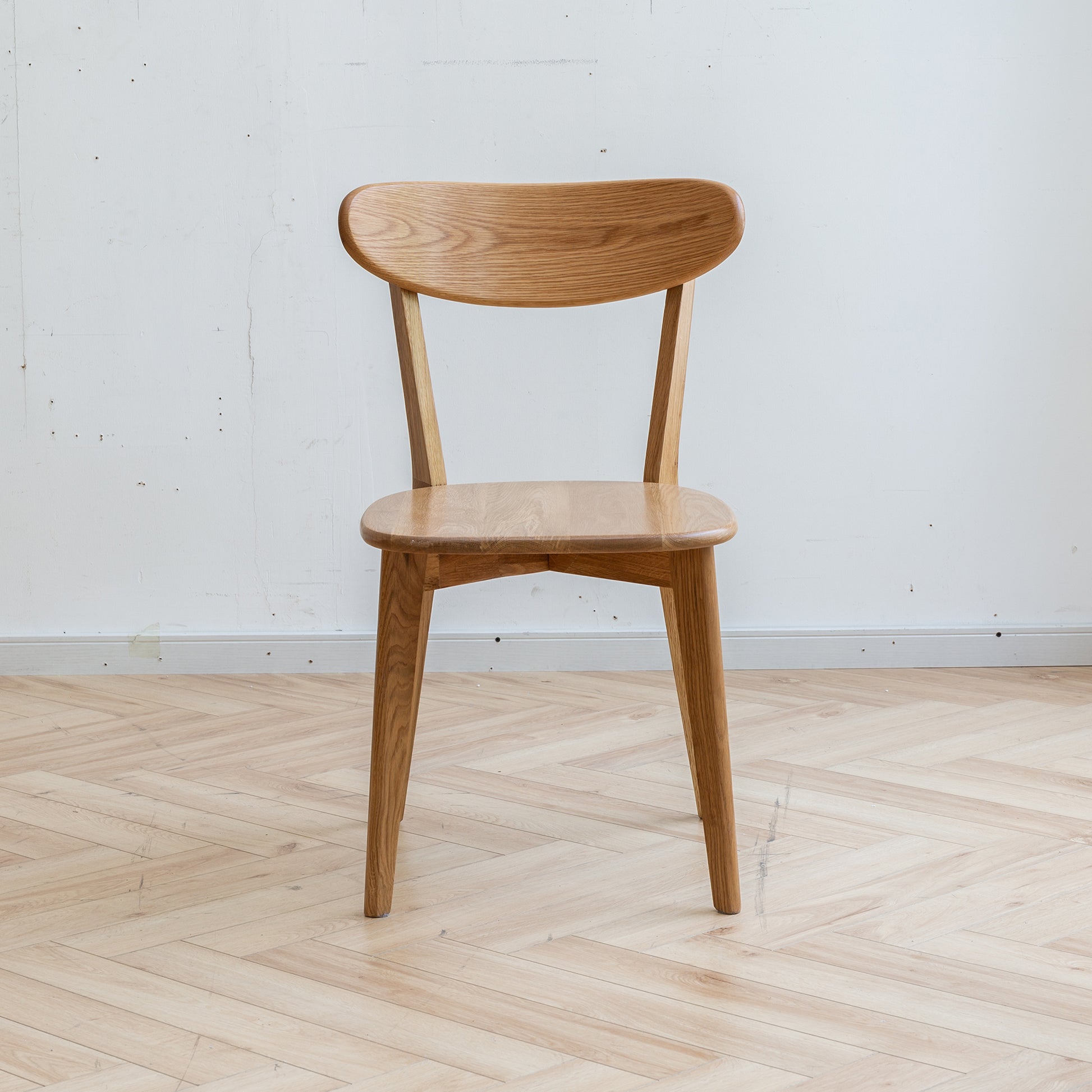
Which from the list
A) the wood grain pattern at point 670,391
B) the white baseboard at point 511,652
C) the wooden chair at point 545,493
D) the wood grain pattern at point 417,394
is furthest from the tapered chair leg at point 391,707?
the white baseboard at point 511,652

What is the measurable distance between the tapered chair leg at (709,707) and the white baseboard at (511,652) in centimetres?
93

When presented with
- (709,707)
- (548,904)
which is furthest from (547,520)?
(548,904)

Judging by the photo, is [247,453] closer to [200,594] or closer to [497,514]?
[200,594]

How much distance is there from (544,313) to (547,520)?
100 cm

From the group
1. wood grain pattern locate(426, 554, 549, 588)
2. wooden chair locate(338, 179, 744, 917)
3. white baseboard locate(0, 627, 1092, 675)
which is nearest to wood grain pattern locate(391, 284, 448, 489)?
wooden chair locate(338, 179, 744, 917)

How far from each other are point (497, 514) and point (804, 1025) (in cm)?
51

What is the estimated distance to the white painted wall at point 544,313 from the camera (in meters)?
1.96

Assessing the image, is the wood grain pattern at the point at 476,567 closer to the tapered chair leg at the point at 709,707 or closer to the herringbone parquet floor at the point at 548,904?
the tapered chair leg at the point at 709,707

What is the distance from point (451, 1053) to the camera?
0.91 meters

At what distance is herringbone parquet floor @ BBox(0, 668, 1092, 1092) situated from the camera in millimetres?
913

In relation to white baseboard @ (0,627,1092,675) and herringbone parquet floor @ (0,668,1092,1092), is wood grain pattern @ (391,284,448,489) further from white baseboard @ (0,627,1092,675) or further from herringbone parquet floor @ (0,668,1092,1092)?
white baseboard @ (0,627,1092,675)

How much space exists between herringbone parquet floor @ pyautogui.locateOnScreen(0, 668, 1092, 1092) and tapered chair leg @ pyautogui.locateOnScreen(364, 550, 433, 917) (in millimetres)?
54

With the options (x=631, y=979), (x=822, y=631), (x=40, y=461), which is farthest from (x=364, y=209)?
(x=822, y=631)

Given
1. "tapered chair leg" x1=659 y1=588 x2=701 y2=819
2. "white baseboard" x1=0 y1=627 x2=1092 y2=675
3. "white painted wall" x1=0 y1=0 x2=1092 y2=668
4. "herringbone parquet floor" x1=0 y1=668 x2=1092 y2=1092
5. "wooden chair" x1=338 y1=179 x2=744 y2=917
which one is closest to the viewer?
"herringbone parquet floor" x1=0 y1=668 x2=1092 y2=1092
